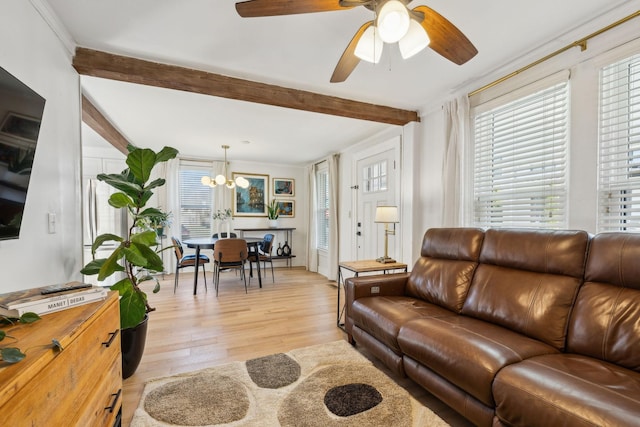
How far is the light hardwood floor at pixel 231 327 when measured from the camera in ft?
7.05

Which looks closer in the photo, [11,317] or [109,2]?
[11,317]

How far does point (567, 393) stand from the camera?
108 cm

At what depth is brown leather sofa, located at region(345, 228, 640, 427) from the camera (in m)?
1.14

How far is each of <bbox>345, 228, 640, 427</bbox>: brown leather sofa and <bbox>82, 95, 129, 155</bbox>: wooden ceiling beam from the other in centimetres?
339

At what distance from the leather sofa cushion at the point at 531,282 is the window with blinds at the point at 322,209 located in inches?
151

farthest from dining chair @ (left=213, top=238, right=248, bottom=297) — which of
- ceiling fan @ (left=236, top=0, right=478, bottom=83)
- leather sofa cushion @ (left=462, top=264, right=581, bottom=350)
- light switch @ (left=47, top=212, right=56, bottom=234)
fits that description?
ceiling fan @ (left=236, top=0, right=478, bottom=83)

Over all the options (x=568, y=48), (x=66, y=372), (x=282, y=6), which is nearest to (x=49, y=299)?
(x=66, y=372)

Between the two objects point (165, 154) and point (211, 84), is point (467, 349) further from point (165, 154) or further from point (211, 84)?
point (211, 84)

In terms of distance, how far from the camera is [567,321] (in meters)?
1.60

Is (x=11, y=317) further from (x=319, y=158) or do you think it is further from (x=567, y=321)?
(x=319, y=158)

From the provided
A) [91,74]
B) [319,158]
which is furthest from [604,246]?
[319,158]

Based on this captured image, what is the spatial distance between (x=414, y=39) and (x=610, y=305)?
1722 mm

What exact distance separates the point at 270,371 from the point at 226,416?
50 centimetres

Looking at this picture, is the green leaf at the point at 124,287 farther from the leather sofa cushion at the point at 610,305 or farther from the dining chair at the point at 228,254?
the leather sofa cushion at the point at 610,305
